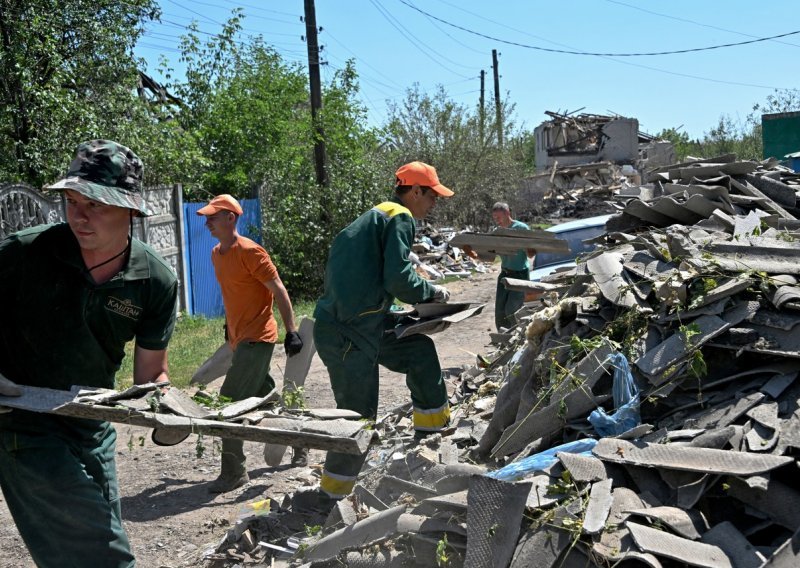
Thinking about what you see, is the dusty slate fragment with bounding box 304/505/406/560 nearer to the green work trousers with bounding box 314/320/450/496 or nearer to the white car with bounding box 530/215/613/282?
the green work trousers with bounding box 314/320/450/496

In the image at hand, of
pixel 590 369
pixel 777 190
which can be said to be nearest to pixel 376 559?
pixel 590 369

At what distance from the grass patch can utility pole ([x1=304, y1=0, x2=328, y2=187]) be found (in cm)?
380

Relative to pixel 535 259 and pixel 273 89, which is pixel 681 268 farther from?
pixel 273 89

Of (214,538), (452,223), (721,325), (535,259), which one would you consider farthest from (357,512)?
(452,223)

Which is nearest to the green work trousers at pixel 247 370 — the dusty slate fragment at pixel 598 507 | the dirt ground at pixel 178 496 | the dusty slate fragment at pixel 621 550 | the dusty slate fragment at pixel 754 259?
the dirt ground at pixel 178 496

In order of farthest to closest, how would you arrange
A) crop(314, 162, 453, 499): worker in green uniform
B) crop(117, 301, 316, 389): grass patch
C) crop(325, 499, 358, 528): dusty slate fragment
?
crop(117, 301, 316, 389): grass patch
crop(314, 162, 453, 499): worker in green uniform
crop(325, 499, 358, 528): dusty slate fragment

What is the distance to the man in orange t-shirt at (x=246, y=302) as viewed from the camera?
6.09m

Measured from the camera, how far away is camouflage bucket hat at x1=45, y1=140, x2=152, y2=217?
2.99 metres

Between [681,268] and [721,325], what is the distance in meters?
0.65

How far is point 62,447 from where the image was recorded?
3.08 metres

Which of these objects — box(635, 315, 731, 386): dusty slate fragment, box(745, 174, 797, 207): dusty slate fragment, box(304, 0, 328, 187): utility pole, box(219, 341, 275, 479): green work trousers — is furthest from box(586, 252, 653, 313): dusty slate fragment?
box(304, 0, 328, 187): utility pole

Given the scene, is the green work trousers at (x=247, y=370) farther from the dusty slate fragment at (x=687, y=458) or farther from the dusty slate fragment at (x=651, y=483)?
the dusty slate fragment at (x=651, y=483)

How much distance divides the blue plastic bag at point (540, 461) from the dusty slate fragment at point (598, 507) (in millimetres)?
296

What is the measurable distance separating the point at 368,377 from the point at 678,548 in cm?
240
